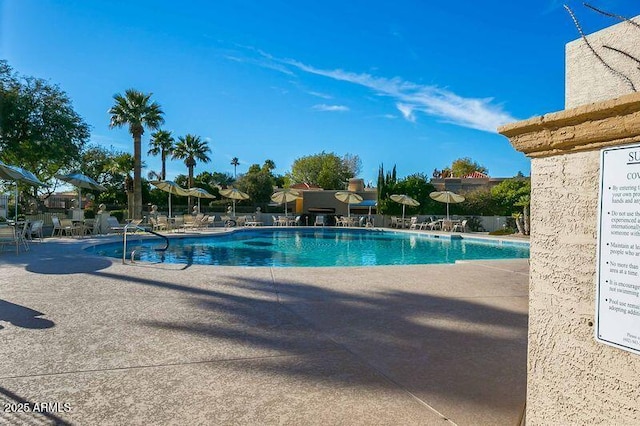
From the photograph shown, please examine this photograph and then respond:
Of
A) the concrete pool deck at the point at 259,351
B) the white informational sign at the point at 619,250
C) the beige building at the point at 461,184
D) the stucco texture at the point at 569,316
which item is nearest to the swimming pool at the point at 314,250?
the concrete pool deck at the point at 259,351

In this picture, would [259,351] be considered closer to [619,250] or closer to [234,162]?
[619,250]

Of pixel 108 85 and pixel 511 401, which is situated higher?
pixel 108 85

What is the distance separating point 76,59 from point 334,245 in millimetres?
13774

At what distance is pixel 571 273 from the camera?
1.55 meters

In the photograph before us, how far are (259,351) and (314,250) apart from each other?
12.1 meters

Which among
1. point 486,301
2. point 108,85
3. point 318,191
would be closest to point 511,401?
point 486,301

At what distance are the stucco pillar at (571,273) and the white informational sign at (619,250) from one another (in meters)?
0.04

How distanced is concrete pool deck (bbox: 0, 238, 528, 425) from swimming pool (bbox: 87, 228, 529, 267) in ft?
19.2

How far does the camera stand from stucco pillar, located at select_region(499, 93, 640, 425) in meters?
1.39

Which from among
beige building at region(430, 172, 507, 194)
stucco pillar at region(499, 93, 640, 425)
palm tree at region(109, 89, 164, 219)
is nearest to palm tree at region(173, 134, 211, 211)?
palm tree at region(109, 89, 164, 219)

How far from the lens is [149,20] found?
13.5 meters

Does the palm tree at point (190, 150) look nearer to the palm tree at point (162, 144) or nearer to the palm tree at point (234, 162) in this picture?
the palm tree at point (162, 144)

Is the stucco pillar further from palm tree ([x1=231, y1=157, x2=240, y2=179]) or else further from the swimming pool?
palm tree ([x1=231, y1=157, x2=240, y2=179])

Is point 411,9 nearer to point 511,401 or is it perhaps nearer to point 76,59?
point 76,59
